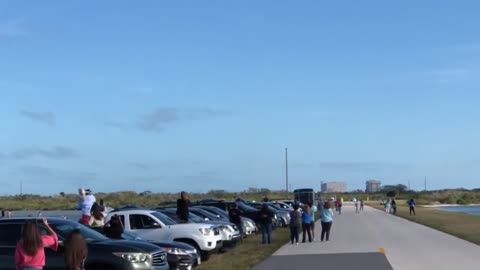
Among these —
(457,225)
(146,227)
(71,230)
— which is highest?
(71,230)

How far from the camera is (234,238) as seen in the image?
2367 centimetres

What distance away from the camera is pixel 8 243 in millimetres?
13344

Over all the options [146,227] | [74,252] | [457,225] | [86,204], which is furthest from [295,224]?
[457,225]

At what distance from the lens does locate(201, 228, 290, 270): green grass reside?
18.5 m

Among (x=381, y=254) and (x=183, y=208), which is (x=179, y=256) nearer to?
(x=183, y=208)

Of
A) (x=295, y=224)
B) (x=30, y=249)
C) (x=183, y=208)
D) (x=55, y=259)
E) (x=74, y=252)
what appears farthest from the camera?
(x=295, y=224)

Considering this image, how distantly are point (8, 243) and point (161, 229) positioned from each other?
6933 millimetres

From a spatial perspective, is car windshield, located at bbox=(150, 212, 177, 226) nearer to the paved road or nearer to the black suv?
the paved road

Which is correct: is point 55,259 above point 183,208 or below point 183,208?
below

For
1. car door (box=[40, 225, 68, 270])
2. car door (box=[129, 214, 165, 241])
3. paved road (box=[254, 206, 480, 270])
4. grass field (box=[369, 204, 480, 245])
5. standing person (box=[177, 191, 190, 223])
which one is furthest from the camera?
grass field (box=[369, 204, 480, 245])

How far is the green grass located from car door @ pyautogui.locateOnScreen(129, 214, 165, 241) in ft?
5.14

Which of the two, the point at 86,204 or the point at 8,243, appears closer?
the point at 8,243

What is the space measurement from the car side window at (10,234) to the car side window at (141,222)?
21.9 ft

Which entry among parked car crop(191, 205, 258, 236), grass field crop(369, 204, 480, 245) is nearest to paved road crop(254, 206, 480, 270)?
grass field crop(369, 204, 480, 245)
